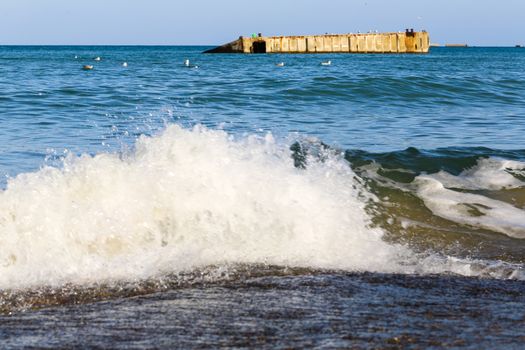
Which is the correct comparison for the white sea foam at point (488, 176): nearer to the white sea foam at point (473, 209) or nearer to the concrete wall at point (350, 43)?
the white sea foam at point (473, 209)

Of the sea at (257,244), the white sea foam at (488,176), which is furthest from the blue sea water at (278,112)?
the white sea foam at (488,176)

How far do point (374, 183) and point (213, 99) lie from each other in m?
8.45

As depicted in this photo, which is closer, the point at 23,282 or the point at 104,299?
the point at 104,299

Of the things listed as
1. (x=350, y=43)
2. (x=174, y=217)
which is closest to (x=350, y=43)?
(x=350, y=43)

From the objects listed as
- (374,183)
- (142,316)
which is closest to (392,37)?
(374,183)

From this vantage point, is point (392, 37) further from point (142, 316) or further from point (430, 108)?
point (142, 316)

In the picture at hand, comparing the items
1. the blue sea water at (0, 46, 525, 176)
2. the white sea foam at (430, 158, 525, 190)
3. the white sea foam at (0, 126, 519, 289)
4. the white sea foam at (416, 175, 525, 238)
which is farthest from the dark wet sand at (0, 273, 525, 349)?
the blue sea water at (0, 46, 525, 176)

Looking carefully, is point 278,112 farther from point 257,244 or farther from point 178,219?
point 257,244

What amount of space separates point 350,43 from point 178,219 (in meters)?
70.5

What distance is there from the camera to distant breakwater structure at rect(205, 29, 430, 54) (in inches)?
2928

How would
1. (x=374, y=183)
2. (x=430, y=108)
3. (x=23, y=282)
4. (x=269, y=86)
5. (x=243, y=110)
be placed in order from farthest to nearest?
(x=269, y=86) → (x=430, y=108) → (x=243, y=110) → (x=374, y=183) → (x=23, y=282)

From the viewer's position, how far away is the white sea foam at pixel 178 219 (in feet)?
16.5

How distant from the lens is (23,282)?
15.0 ft

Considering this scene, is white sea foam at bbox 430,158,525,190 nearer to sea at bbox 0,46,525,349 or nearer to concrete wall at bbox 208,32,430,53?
sea at bbox 0,46,525,349
